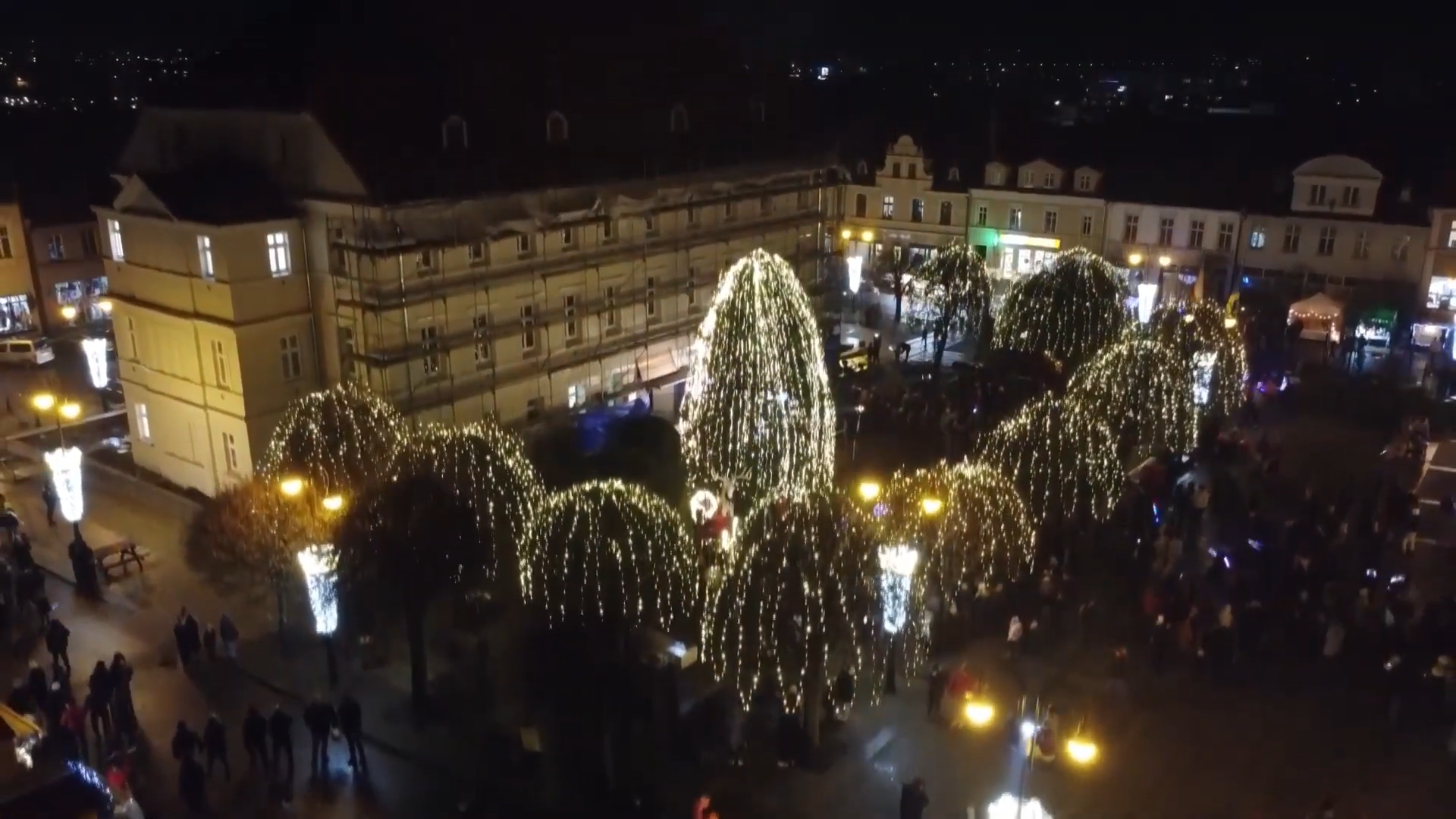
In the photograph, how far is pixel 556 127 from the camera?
127ft

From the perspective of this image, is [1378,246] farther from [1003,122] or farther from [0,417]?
[0,417]

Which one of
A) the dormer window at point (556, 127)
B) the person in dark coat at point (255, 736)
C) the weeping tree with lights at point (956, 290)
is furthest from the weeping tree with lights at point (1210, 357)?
the person in dark coat at point (255, 736)

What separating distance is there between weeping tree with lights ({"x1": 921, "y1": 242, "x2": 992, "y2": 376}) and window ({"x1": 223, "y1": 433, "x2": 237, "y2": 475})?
24.1 m

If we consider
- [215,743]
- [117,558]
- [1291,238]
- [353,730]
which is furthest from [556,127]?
[1291,238]

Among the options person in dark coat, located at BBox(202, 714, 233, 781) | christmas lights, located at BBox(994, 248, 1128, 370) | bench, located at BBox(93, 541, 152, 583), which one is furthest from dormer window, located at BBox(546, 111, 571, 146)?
person in dark coat, located at BBox(202, 714, 233, 781)

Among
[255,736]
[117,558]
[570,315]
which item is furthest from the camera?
[570,315]

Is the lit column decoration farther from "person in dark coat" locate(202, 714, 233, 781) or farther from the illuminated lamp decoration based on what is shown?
"person in dark coat" locate(202, 714, 233, 781)

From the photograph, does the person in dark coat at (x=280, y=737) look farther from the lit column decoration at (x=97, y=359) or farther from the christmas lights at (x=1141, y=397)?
the lit column decoration at (x=97, y=359)

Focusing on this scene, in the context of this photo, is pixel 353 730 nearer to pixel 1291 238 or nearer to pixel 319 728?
pixel 319 728

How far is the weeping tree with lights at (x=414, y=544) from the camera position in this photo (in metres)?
20.8

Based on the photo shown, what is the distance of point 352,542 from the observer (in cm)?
2159

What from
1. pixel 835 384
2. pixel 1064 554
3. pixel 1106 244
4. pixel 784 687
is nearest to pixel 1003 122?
pixel 1106 244

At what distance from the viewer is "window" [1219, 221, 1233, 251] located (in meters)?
50.8

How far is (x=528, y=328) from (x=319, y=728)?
19.9 meters
